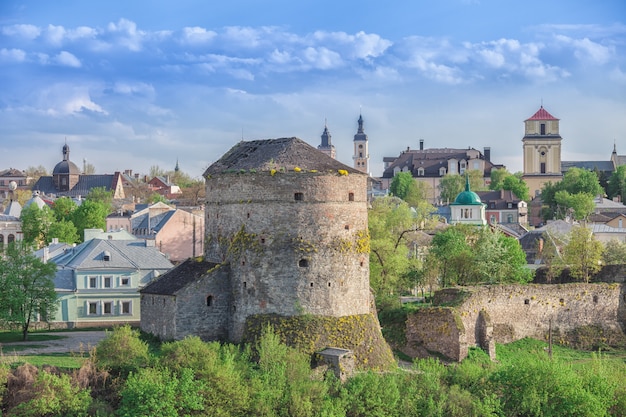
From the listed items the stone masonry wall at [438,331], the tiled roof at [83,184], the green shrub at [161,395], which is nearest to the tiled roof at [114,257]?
the stone masonry wall at [438,331]

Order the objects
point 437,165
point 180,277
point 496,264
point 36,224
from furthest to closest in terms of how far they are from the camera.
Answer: point 437,165 → point 36,224 → point 496,264 → point 180,277

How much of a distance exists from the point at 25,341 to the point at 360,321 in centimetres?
1418

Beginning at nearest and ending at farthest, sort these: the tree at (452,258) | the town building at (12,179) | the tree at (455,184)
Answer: the tree at (452,258) < the tree at (455,184) < the town building at (12,179)

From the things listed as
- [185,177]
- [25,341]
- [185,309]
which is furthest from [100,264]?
[185,177]

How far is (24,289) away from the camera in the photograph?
46.3m

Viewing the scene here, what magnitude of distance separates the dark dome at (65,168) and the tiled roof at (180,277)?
9963cm

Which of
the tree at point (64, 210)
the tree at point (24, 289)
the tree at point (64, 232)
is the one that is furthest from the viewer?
the tree at point (64, 210)

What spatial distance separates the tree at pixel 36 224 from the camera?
84.6 meters

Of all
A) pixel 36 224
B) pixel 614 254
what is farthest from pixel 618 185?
pixel 36 224

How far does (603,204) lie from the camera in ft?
379

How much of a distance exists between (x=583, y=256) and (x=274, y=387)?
28.3 metres

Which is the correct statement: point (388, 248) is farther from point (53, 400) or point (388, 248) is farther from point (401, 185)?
point (401, 185)

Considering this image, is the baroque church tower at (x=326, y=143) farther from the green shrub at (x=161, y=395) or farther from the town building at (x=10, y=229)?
the green shrub at (x=161, y=395)

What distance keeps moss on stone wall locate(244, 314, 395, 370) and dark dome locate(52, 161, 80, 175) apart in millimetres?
103769
